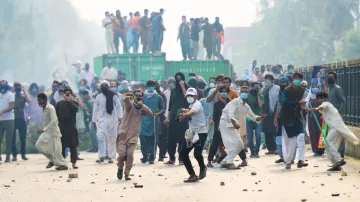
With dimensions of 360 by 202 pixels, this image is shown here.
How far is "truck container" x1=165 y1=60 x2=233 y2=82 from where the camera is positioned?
31.8 m

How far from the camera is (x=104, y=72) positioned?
1223 inches

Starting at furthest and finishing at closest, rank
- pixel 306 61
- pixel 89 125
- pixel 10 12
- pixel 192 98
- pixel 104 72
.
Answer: pixel 10 12 → pixel 306 61 → pixel 104 72 → pixel 89 125 → pixel 192 98

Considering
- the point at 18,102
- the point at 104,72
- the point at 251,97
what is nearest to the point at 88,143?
the point at 18,102

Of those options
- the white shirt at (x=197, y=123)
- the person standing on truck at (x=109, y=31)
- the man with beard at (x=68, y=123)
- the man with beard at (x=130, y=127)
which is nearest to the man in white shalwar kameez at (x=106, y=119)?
the man with beard at (x=68, y=123)

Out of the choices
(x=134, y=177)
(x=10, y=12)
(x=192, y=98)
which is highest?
(x=10, y=12)

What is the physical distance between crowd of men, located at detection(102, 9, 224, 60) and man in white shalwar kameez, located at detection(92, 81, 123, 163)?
13703 millimetres

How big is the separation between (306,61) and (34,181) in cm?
7726

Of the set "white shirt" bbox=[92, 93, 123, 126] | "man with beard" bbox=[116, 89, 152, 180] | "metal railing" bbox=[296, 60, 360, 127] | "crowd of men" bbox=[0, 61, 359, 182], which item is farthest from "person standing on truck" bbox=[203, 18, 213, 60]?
"man with beard" bbox=[116, 89, 152, 180]

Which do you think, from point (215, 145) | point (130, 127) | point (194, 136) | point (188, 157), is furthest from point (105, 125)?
point (188, 157)

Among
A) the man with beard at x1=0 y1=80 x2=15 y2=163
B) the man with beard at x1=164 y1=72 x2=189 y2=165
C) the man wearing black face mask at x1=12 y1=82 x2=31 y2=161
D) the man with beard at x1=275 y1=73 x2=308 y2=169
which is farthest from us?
the man wearing black face mask at x1=12 y1=82 x2=31 y2=161

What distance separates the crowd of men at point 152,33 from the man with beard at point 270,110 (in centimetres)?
1260

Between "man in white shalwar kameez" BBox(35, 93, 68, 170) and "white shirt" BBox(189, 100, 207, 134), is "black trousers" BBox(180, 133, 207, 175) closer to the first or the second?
"white shirt" BBox(189, 100, 207, 134)

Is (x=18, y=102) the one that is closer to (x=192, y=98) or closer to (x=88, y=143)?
(x=88, y=143)

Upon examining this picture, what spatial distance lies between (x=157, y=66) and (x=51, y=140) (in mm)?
14503
